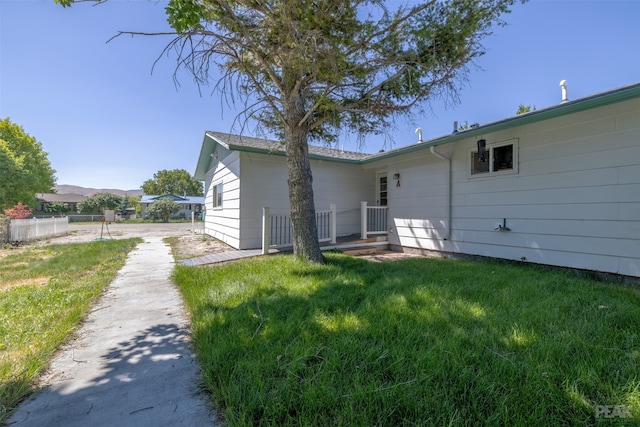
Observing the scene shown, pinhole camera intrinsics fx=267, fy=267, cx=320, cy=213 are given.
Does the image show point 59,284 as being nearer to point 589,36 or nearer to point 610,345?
point 610,345

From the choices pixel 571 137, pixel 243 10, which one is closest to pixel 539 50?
pixel 571 137

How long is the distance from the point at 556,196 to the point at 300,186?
492 centimetres

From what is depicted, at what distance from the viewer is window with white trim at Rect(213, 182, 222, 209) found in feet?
34.0

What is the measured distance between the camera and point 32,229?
36.7ft

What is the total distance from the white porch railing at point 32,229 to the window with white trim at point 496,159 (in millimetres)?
15875

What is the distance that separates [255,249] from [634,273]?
7835mm

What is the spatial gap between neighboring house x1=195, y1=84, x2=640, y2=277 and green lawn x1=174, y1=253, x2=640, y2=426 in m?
1.23

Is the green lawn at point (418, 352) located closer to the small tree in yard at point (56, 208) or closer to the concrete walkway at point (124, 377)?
the concrete walkway at point (124, 377)

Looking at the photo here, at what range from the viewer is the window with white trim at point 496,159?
5.73 meters

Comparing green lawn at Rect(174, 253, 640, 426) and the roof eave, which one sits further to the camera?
the roof eave

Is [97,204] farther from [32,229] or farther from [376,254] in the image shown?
[376,254]

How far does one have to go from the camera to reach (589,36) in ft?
19.6

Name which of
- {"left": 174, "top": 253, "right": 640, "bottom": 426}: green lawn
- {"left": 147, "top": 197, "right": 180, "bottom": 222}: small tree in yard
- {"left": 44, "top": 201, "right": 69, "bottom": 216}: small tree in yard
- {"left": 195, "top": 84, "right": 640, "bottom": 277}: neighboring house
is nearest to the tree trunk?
{"left": 174, "top": 253, "right": 640, "bottom": 426}: green lawn

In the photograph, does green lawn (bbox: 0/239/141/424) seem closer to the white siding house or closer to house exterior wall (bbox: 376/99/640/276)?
the white siding house
